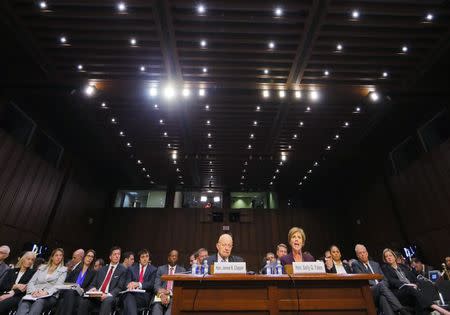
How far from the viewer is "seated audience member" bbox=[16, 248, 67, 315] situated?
144 inches

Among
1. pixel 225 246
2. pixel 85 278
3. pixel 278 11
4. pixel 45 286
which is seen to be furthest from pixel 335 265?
pixel 278 11

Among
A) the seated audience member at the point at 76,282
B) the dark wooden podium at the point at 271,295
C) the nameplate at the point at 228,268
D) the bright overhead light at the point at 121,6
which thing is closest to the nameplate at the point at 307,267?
the dark wooden podium at the point at 271,295

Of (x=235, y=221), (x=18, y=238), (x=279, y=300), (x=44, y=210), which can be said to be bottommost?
(x=279, y=300)

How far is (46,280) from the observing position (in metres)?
4.01

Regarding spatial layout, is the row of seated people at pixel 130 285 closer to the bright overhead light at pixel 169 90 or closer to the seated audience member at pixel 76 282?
the seated audience member at pixel 76 282

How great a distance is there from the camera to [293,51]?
620 centimetres

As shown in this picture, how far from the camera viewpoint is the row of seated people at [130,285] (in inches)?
140

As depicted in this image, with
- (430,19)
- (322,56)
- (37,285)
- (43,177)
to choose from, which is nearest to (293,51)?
(322,56)

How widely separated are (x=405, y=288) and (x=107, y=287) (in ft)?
15.2

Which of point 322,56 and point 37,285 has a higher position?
point 322,56

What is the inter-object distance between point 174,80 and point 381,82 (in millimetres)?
5671

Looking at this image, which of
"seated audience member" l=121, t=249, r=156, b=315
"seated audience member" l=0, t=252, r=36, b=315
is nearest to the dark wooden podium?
"seated audience member" l=121, t=249, r=156, b=315

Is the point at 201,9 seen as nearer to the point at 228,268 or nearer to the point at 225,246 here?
the point at 225,246

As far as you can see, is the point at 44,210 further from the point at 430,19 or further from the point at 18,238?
the point at 430,19
